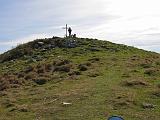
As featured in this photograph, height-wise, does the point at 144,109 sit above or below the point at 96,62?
below

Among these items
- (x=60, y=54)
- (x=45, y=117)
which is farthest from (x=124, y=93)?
(x=60, y=54)

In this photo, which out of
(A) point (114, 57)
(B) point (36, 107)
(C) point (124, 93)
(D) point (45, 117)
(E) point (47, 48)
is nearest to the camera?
(D) point (45, 117)

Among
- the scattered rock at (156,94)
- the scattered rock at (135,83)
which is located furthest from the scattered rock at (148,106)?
the scattered rock at (135,83)

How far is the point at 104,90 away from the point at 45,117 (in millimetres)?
6424

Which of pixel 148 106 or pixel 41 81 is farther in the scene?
pixel 41 81

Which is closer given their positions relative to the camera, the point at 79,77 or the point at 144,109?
the point at 144,109

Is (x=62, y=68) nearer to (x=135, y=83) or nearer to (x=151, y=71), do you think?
(x=151, y=71)

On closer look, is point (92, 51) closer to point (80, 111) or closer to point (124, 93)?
point (124, 93)

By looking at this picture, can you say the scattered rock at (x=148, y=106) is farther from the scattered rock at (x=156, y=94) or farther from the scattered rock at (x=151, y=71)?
the scattered rock at (x=151, y=71)

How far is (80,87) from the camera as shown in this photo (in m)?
27.9

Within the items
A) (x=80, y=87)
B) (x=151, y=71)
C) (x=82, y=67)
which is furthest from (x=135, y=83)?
(x=82, y=67)

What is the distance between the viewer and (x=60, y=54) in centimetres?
4628

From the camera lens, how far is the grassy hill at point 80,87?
22.0m

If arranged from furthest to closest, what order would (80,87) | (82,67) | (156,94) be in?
(82,67)
(80,87)
(156,94)
